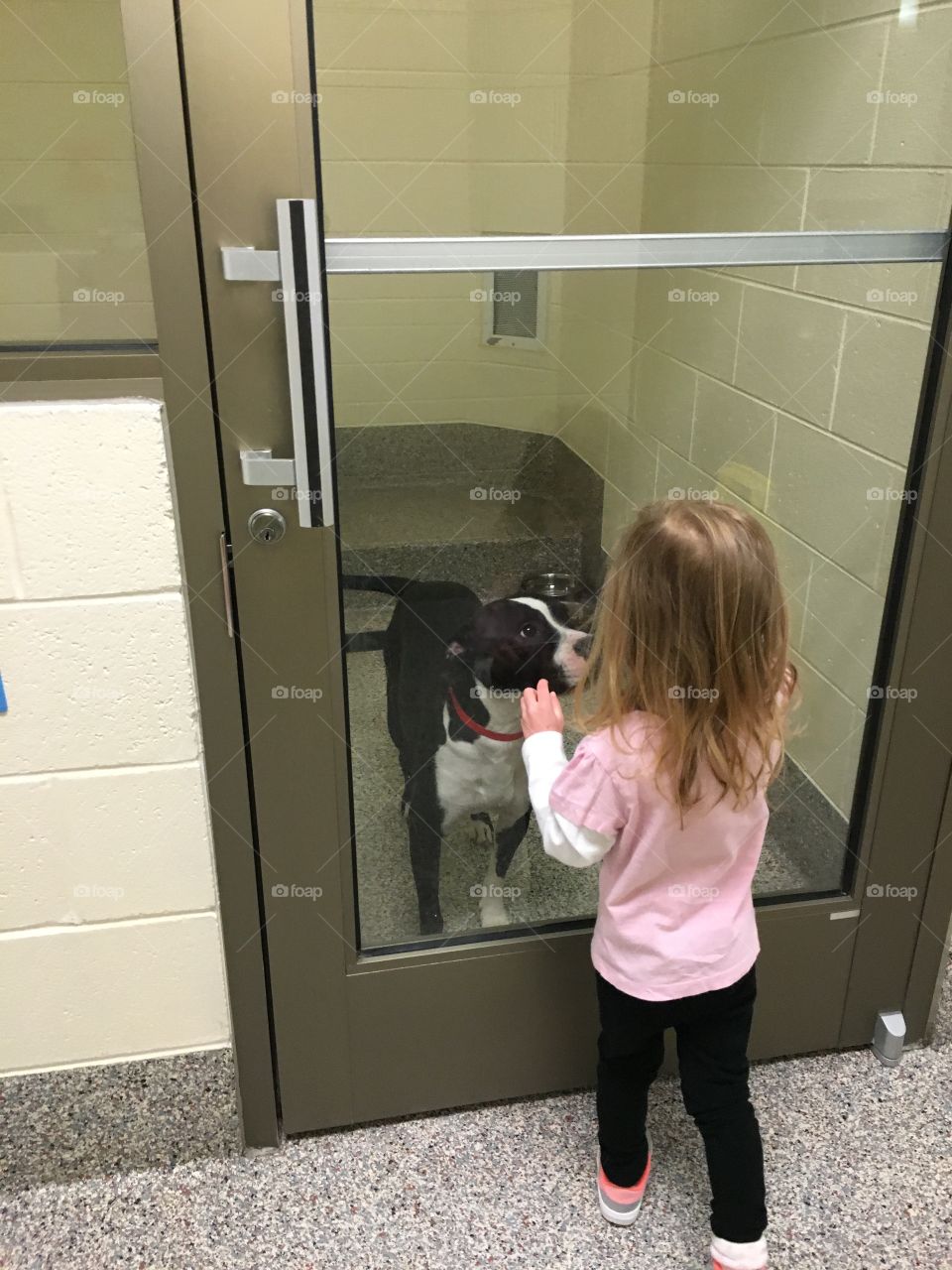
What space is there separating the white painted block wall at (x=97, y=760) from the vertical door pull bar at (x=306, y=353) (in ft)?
0.57

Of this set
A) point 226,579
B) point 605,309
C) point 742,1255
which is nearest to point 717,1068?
point 742,1255

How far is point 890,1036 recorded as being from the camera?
1715mm

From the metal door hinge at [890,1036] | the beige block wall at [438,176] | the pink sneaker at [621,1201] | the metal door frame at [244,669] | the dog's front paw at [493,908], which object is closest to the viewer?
the metal door frame at [244,669]

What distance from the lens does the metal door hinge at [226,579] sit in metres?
1.25

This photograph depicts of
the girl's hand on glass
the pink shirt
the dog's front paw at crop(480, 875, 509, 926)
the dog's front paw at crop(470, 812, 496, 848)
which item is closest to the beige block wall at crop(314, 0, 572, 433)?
the girl's hand on glass

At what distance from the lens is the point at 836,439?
4.91 feet

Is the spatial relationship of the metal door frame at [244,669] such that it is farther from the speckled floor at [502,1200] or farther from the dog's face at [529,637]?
the dog's face at [529,637]

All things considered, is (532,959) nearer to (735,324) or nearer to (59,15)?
(735,324)

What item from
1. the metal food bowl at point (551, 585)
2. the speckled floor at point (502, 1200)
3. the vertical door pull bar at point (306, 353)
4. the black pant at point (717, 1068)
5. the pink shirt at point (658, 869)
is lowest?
the speckled floor at point (502, 1200)

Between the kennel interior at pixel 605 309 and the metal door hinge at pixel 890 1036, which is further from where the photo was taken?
the metal door hinge at pixel 890 1036

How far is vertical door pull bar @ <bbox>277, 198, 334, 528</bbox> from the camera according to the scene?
111cm

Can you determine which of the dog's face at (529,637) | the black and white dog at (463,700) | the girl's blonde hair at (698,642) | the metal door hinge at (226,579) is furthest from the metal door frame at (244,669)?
the girl's blonde hair at (698,642)

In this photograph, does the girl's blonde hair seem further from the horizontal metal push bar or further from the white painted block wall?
the white painted block wall

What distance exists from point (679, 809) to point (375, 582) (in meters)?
0.51
